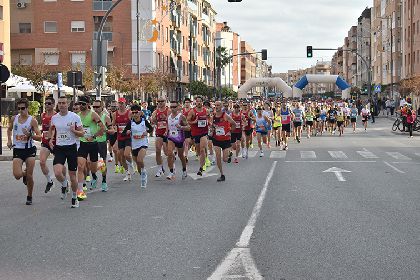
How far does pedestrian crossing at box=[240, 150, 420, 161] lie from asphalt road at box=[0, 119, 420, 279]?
6.74 metres

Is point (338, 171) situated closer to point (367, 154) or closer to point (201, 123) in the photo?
point (201, 123)

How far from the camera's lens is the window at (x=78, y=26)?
6669 centimetres

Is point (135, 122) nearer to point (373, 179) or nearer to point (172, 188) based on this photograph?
point (172, 188)

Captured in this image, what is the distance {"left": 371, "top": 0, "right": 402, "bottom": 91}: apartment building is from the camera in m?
82.4

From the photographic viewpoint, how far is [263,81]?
266 feet

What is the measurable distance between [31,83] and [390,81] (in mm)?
52699

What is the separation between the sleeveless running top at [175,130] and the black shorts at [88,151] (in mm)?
3228

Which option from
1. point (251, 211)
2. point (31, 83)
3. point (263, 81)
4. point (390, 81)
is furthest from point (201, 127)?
point (390, 81)

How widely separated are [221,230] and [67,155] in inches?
150

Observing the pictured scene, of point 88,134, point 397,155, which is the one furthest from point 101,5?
point 88,134

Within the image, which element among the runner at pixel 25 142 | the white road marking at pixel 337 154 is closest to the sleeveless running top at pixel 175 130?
the runner at pixel 25 142

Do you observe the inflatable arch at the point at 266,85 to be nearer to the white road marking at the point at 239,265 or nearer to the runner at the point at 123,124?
the runner at the point at 123,124

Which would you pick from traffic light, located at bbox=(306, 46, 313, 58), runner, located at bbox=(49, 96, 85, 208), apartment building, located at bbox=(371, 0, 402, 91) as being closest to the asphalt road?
runner, located at bbox=(49, 96, 85, 208)

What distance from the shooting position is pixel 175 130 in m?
17.2
